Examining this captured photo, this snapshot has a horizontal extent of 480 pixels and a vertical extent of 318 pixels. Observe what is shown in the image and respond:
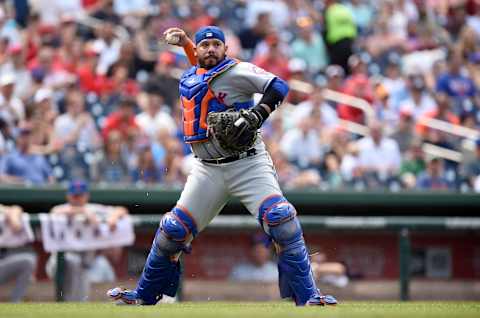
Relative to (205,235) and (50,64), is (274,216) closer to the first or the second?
(205,235)

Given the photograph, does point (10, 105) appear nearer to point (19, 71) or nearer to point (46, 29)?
point (19, 71)

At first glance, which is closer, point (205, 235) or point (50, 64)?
point (205, 235)

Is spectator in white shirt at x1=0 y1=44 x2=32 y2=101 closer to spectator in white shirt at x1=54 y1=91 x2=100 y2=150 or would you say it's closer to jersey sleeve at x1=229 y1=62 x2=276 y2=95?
spectator in white shirt at x1=54 y1=91 x2=100 y2=150

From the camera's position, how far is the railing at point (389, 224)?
11906mm

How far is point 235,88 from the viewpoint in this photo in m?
7.68

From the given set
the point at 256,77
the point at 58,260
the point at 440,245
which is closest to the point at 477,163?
the point at 440,245

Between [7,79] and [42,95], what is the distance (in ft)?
1.70

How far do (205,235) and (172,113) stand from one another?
7.71 ft

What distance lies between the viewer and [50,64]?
45.7ft

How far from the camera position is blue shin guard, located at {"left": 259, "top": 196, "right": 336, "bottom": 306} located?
7.49m

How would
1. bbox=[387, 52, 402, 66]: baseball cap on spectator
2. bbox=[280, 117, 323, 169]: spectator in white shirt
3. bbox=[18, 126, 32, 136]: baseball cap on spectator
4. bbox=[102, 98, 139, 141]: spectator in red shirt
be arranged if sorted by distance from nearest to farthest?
bbox=[18, 126, 32, 136]: baseball cap on spectator, bbox=[102, 98, 139, 141]: spectator in red shirt, bbox=[280, 117, 323, 169]: spectator in white shirt, bbox=[387, 52, 402, 66]: baseball cap on spectator

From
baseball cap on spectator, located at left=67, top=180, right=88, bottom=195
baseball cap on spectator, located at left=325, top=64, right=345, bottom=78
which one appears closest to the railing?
baseball cap on spectator, located at left=67, top=180, right=88, bottom=195

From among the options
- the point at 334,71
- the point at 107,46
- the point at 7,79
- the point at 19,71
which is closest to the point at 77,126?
the point at 7,79

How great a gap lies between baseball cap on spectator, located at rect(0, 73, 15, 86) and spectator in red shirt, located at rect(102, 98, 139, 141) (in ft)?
3.84
